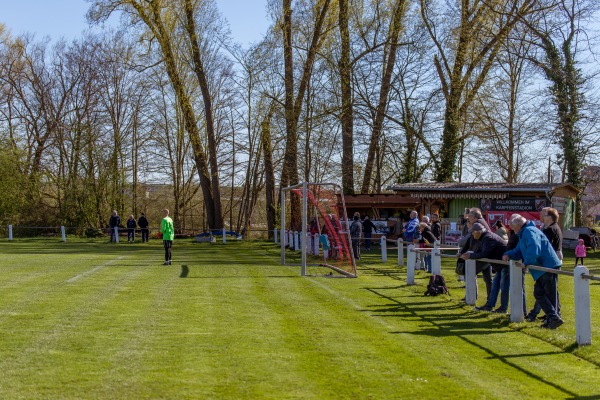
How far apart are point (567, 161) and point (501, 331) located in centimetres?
2847

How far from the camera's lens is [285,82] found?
122 feet

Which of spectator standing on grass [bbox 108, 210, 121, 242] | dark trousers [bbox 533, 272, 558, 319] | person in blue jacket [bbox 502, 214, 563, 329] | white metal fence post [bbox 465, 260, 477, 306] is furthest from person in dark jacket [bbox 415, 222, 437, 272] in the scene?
spectator standing on grass [bbox 108, 210, 121, 242]

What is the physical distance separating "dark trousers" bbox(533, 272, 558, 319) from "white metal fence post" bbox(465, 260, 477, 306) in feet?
7.82

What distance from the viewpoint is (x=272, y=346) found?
8.21 m

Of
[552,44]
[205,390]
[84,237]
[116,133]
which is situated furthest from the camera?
[116,133]

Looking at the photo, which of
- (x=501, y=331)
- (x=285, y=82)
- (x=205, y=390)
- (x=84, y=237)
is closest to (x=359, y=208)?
(x=285, y=82)

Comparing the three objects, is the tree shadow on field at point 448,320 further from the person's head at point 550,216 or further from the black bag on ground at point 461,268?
the person's head at point 550,216

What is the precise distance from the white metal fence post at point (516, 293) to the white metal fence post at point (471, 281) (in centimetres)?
168

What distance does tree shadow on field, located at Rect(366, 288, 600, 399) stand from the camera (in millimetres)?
8242

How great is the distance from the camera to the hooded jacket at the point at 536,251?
10.1 m

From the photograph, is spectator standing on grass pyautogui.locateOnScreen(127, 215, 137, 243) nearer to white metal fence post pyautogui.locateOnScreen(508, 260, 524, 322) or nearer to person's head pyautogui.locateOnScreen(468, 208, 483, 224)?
person's head pyautogui.locateOnScreen(468, 208, 483, 224)

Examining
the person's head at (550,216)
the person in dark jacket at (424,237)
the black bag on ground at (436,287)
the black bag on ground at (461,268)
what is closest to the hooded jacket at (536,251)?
the person's head at (550,216)

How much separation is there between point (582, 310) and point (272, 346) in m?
3.56

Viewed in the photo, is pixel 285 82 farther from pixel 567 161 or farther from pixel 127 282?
pixel 127 282
